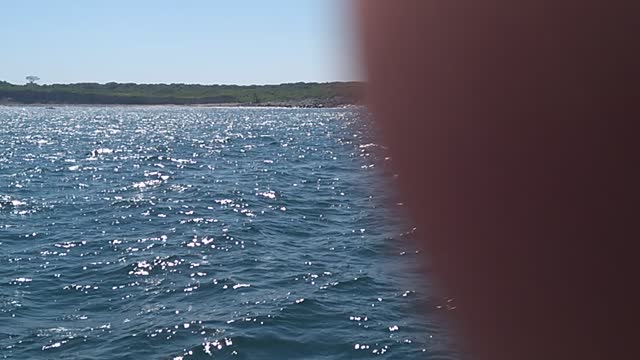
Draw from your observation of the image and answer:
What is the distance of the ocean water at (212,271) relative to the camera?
1405 centimetres

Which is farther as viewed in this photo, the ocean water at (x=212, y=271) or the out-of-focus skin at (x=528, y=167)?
the out-of-focus skin at (x=528, y=167)

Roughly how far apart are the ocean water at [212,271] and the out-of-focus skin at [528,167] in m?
1.16

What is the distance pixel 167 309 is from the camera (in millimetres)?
15883

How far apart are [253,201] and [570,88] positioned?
43.1ft

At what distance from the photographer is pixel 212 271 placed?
1895cm

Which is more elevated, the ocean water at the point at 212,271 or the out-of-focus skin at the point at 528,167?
the out-of-focus skin at the point at 528,167

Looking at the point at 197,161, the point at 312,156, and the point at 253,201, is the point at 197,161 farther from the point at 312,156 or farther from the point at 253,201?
the point at 253,201

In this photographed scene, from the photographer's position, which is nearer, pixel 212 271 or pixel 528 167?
pixel 212 271

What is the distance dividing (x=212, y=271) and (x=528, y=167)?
12832 mm

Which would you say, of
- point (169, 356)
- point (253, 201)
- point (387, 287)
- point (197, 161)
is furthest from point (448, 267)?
point (197, 161)

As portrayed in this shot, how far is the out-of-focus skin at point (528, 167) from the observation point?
1475 centimetres

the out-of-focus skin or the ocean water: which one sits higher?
the out-of-focus skin

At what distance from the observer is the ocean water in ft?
46.1

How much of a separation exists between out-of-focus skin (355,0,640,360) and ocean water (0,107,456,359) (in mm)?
1160
